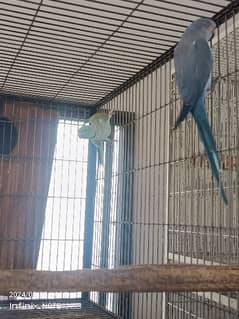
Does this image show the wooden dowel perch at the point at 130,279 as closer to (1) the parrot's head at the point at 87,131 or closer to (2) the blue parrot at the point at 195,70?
(2) the blue parrot at the point at 195,70

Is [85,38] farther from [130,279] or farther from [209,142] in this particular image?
[130,279]

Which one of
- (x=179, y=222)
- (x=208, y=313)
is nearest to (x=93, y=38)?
(x=179, y=222)

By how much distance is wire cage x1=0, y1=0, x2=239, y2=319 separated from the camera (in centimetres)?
175

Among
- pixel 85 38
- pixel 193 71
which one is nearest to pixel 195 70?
pixel 193 71

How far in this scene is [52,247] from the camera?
124 inches

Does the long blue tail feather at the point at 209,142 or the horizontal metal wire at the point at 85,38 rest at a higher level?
the horizontal metal wire at the point at 85,38

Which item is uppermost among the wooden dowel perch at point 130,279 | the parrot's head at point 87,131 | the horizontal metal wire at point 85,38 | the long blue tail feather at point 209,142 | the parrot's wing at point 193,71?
the horizontal metal wire at point 85,38

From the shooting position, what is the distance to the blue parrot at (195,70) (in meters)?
0.91

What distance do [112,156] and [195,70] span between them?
2.03 meters

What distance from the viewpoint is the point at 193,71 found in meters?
1.02

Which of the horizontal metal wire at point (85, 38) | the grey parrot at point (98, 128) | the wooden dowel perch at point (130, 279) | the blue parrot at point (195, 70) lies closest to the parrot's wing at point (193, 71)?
the blue parrot at point (195, 70)

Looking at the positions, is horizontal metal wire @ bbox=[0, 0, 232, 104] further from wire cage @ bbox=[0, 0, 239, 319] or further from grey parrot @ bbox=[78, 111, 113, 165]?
grey parrot @ bbox=[78, 111, 113, 165]

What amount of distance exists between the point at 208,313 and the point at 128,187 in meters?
1.23

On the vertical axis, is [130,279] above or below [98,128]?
below
